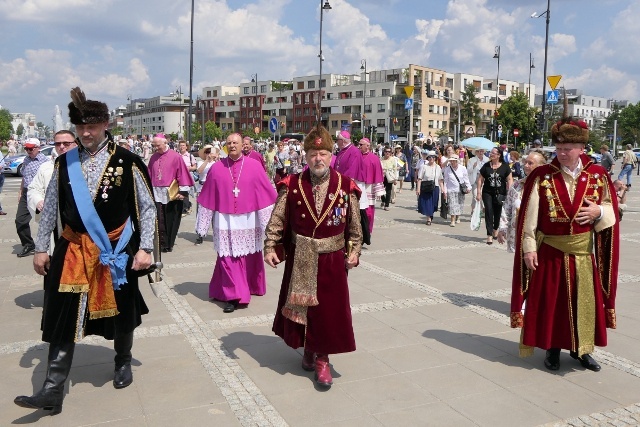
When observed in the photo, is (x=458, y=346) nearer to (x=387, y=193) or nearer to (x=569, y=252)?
(x=569, y=252)

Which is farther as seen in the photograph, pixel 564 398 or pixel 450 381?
pixel 450 381

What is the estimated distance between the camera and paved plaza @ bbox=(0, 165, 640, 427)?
167 inches

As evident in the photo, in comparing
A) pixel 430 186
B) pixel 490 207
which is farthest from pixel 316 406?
pixel 430 186

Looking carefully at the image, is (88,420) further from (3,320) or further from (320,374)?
(3,320)

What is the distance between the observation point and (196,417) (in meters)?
4.17

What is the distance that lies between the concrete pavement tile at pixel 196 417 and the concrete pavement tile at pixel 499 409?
5.11ft

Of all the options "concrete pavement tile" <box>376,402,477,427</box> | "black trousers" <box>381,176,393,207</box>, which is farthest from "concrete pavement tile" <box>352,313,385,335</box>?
"black trousers" <box>381,176,393,207</box>

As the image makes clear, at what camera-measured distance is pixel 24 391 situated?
461cm

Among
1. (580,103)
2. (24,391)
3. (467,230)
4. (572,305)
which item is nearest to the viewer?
(24,391)

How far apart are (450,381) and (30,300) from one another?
16.6ft

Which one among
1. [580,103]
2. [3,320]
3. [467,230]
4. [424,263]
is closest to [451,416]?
[3,320]

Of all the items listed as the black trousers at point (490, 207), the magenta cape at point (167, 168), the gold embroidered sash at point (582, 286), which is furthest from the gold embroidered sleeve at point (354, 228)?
the black trousers at point (490, 207)

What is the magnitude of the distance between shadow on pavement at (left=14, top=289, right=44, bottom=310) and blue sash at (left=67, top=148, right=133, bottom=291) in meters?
3.23

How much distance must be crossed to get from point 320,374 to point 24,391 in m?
2.19
